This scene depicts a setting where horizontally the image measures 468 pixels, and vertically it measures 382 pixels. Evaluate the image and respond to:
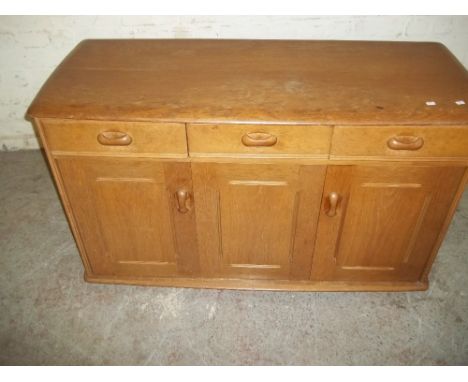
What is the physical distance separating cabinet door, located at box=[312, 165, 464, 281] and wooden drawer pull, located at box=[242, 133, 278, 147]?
230 millimetres

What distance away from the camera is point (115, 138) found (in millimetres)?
1203

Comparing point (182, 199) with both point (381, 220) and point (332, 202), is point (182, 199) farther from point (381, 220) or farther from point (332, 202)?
point (381, 220)

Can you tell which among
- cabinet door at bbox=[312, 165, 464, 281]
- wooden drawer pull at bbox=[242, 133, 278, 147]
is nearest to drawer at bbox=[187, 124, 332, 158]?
wooden drawer pull at bbox=[242, 133, 278, 147]

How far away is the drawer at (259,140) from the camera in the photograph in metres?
1.16

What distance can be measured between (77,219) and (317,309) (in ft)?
3.52

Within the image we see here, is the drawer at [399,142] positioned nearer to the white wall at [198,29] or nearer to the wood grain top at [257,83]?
the wood grain top at [257,83]

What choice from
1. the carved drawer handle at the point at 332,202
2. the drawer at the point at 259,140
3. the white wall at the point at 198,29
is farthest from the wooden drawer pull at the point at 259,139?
the white wall at the point at 198,29

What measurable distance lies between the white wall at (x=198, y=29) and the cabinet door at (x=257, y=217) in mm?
883

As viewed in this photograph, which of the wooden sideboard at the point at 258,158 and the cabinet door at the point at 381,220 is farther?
the cabinet door at the point at 381,220

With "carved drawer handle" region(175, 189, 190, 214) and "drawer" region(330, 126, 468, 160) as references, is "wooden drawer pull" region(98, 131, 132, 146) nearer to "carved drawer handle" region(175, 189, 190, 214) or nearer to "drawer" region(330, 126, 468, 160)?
"carved drawer handle" region(175, 189, 190, 214)

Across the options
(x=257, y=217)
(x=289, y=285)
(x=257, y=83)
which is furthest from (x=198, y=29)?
(x=289, y=285)

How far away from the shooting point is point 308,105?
1.17m

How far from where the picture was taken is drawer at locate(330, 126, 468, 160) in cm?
115
